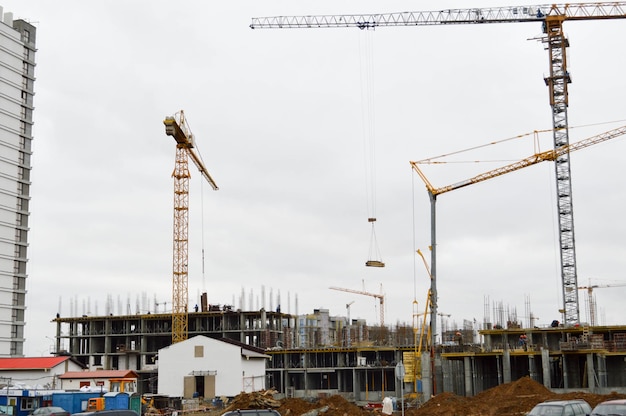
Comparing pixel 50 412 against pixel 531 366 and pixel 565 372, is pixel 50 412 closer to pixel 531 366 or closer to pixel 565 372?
pixel 531 366

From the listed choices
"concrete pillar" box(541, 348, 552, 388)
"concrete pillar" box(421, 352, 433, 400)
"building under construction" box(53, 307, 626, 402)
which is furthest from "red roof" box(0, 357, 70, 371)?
"concrete pillar" box(541, 348, 552, 388)

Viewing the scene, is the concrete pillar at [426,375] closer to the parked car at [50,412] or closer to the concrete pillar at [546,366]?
the concrete pillar at [546,366]

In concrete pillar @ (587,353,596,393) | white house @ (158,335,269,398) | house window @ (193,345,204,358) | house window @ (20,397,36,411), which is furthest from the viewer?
house window @ (193,345,204,358)

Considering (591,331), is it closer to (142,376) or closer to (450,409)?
(450,409)

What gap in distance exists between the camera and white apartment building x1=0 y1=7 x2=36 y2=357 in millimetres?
97562

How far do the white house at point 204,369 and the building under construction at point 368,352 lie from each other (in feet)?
52.1

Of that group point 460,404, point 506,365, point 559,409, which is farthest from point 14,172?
point 559,409

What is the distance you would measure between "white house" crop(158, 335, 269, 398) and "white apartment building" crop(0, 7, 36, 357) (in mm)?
34546

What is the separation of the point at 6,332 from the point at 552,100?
248ft

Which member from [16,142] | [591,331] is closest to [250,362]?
[591,331]

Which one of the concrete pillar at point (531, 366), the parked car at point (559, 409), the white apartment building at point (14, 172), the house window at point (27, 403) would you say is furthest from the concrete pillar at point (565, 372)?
the white apartment building at point (14, 172)

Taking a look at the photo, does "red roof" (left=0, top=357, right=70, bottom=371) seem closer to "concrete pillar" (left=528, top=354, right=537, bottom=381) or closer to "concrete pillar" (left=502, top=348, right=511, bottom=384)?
"concrete pillar" (left=502, top=348, right=511, bottom=384)

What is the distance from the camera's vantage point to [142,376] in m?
108

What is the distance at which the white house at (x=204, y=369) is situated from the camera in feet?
234
